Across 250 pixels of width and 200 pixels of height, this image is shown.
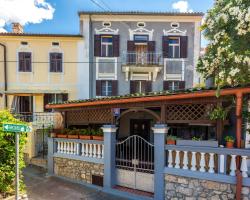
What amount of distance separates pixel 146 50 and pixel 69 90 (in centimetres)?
628

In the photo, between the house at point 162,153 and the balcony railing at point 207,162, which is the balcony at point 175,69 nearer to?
the house at point 162,153

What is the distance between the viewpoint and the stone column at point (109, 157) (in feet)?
26.9

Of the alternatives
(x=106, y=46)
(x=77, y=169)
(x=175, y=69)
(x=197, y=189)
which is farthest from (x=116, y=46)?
(x=197, y=189)

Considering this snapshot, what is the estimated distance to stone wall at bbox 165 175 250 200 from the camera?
19.3 ft

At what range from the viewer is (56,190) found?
27.8 ft

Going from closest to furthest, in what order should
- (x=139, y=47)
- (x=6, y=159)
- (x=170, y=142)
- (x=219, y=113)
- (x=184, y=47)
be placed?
(x=219, y=113) < (x=6, y=159) < (x=170, y=142) < (x=184, y=47) < (x=139, y=47)

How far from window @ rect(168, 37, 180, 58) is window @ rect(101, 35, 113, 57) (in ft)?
13.8

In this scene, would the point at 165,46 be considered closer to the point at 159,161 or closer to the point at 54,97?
the point at 54,97

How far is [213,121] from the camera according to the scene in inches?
261

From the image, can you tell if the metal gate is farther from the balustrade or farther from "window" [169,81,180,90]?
"window" [169,81,180,90]

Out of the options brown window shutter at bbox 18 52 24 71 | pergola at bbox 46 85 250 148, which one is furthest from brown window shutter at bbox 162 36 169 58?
brown window shutter at bbox 18 52 24 71

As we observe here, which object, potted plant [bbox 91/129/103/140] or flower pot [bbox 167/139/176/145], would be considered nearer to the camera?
flower pot [bbox 167/139/176/145]

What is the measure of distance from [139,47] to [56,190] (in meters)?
11.5

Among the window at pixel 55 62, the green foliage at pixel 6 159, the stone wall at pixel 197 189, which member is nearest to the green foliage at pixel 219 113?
the stone wall at pixel 197 189
